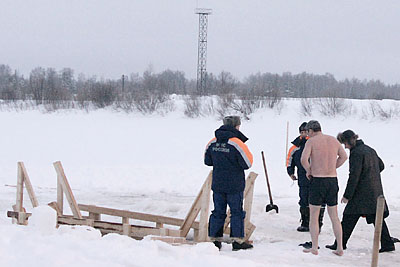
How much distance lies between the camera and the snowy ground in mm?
5211

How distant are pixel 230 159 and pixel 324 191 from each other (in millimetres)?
1334

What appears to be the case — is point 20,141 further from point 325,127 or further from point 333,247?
point 333,247

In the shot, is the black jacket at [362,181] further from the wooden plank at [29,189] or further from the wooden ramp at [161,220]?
the wooden plank at [29,189]

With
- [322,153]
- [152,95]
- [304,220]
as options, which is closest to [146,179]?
[304,220]

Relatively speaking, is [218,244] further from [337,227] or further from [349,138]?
[349,138]

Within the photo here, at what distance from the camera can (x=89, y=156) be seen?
2417 centimetres

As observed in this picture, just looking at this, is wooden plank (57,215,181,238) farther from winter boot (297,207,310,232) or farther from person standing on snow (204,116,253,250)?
winter boot (297,207,310,232)

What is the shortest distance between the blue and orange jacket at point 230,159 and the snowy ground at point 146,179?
0.92 metres

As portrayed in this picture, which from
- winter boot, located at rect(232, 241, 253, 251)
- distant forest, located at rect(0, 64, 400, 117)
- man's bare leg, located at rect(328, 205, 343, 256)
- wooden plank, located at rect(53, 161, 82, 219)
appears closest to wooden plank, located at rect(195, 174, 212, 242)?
winter boot, located at rect(232, 241, 253, 251)

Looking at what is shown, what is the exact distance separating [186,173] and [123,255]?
12.6 metres

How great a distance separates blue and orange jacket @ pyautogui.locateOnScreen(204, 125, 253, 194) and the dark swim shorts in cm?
93

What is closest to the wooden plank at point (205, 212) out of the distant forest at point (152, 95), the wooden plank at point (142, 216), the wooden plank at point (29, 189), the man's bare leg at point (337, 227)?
the wooden plank at point (142, 216)

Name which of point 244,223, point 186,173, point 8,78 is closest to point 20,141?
point 186,173

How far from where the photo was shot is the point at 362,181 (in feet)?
23.8
